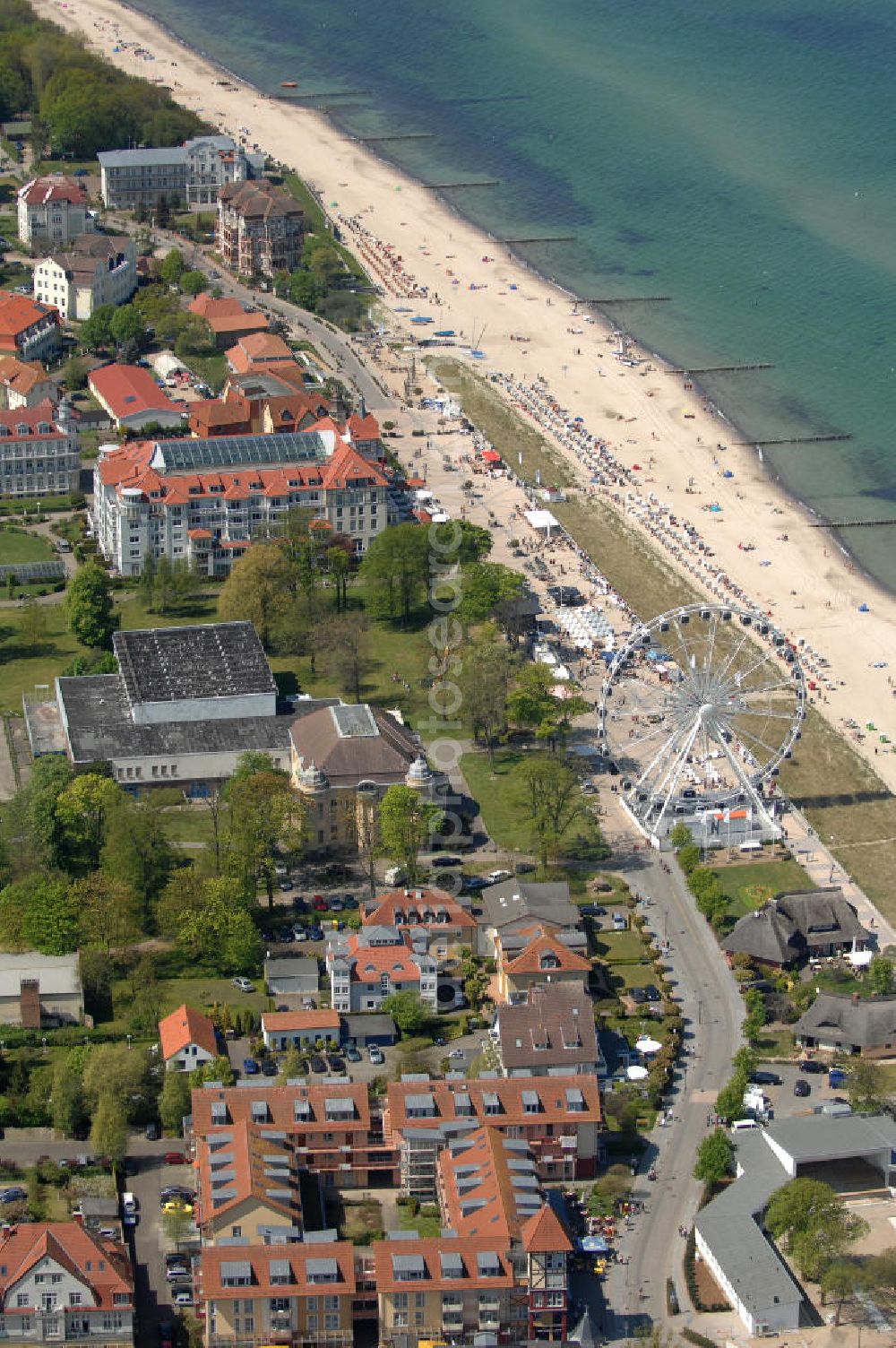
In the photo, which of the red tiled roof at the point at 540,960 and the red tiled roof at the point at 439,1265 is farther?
the red tiled roof at the point at 540,960

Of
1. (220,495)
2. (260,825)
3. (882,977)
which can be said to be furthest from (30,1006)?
(220,495)

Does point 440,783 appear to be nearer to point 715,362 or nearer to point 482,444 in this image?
point 482,444

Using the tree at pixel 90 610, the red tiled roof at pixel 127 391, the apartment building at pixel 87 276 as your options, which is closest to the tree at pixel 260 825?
the tree at pixel 90 610

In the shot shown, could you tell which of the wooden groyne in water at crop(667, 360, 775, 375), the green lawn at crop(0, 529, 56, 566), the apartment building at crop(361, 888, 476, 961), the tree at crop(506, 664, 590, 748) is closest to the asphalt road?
the apartment building at crop(361, 888, 476, 961)

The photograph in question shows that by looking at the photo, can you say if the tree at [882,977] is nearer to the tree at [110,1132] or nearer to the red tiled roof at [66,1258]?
the tree at [110,1132]

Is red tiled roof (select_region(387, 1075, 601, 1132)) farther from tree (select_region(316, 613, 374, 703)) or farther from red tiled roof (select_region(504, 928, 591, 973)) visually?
tree (select_region(316, 613, 374, 703))

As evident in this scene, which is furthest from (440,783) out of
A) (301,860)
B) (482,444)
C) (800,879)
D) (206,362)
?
(206,362)

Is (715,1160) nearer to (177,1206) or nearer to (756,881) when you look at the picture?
(177,1206)
